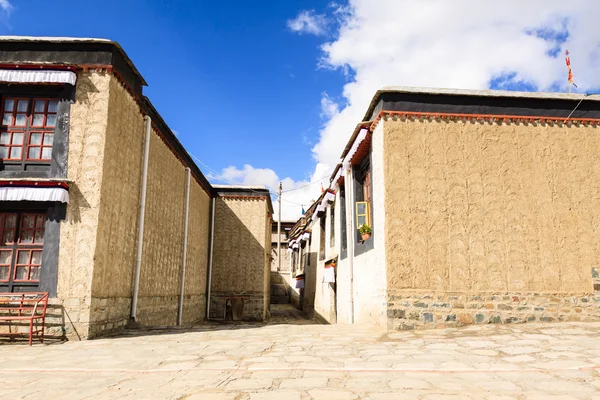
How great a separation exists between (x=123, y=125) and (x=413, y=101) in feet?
20.5

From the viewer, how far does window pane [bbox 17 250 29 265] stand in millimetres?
7840

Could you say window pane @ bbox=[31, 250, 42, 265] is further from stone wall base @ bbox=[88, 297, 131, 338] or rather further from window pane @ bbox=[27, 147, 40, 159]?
window pane @ bbox=[27, 147, 40, 159]

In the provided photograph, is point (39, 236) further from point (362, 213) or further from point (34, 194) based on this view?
point (362, 213)

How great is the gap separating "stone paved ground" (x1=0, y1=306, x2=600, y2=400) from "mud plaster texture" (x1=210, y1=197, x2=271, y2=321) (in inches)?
390

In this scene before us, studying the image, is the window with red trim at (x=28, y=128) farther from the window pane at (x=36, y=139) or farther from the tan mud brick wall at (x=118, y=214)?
the tan mud brick wall at (x=118, y=214)

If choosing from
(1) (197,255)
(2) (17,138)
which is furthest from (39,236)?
(1) (197,255)

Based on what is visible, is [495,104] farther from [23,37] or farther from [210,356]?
[23,37]

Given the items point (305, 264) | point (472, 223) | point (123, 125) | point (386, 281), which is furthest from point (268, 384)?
point (305, 264)

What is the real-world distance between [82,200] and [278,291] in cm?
2608

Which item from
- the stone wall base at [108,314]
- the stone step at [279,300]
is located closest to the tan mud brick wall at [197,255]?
the stone wall base at [108,314]

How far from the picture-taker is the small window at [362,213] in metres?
10.7

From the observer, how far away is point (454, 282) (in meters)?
8.48

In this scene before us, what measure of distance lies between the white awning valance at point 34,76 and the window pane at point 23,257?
10.6 feet

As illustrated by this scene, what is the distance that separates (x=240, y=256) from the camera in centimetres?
1791
